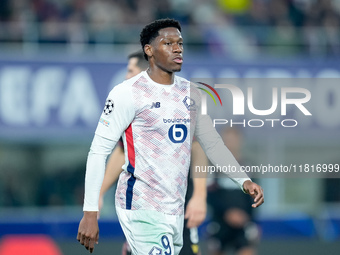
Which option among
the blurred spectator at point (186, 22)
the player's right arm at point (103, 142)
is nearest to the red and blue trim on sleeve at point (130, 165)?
the player's right arm at point (103, 142)

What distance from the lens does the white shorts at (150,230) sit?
464cm

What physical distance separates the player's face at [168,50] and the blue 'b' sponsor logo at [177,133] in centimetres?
35

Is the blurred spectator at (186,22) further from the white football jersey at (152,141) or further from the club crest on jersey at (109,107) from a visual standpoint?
the club crest on jersey at (109,107)

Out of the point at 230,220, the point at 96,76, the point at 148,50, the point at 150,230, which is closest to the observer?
the point at 150,230

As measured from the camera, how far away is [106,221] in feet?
45.6

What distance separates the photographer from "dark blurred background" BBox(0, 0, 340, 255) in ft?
43.4

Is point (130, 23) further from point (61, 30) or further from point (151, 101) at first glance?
point (151, 101)

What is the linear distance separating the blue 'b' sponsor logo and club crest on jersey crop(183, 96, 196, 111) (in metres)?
0.13

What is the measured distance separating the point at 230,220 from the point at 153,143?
147 inches

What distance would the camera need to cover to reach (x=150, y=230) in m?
4.66

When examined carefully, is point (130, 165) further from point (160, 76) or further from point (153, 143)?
point (160, 76)

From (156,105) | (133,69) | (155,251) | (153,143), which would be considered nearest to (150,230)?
(155,251)

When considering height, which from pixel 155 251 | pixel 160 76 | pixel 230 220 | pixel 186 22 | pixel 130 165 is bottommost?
pixel 155 251

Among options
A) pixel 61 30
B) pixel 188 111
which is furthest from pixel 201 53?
pixel 188 111
